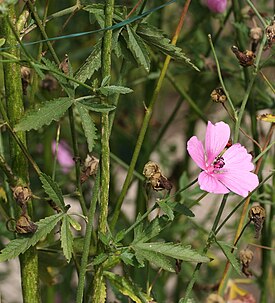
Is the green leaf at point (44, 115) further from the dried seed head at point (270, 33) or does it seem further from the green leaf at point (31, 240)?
the dried seed head at point (270, 33)

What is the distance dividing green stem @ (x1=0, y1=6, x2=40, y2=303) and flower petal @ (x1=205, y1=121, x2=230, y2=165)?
0.84 ft

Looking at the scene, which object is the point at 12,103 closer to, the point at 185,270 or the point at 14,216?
the point at 14,216

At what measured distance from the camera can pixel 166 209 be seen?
104 cm

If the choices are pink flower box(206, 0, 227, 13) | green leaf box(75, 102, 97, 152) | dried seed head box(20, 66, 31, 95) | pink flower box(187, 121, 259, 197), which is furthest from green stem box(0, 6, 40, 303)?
pink flower box(206, 0, 227, 13)

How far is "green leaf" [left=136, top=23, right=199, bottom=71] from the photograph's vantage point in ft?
3.39

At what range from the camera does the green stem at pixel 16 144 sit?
3.63 ft

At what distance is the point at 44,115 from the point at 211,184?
0.22 meters

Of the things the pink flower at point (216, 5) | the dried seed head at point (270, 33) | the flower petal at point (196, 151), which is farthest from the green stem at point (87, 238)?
the pink flower at point (216, 5)

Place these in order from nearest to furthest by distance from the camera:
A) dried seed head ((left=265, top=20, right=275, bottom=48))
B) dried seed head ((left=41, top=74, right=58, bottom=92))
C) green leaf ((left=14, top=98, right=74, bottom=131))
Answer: green leaf ((left=14, top=98, right=74, bottom=131))
dried seed head ((left=265, top=20, right=275, bottom=48))
dried seed head ((left=41, top=74, right=58, bottom=92))

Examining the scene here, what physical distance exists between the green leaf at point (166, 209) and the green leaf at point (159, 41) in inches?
6.9

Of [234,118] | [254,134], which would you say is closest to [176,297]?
[254,134]

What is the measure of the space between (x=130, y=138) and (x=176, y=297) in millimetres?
385

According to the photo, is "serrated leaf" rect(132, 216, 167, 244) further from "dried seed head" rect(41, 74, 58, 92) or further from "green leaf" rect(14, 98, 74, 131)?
"dried seed head" rect(41, 74, 58, 92)

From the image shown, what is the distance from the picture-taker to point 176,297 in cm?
192
